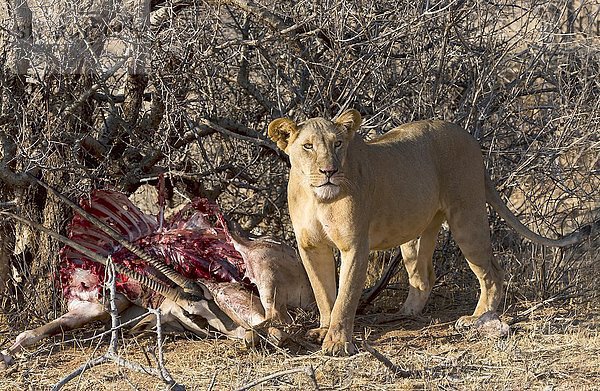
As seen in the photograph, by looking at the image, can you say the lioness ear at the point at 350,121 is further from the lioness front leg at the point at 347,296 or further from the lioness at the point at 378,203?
the lioness front leg at the point at 347,296

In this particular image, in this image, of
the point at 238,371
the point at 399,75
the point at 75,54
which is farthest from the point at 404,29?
the point at 238,371

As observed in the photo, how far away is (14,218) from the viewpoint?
632 centimetres

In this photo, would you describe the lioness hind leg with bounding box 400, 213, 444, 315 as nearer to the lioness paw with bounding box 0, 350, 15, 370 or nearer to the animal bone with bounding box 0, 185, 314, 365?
the animal bone with bounding box 0, 185, 314, 365

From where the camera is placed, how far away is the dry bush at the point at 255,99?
6.29 metres

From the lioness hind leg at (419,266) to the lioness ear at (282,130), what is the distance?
147cm

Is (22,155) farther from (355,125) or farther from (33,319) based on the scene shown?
(355,125)

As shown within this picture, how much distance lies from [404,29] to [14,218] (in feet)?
8.64

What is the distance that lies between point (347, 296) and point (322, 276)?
0.34 m

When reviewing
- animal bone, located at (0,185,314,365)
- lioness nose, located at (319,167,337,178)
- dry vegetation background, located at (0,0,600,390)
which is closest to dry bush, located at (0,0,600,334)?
dry vegetation background, located at (0,0,600,390)

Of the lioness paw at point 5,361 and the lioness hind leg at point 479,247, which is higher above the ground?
the lioness hind leg at point 479,247

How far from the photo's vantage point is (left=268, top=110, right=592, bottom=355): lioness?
18.2 ft

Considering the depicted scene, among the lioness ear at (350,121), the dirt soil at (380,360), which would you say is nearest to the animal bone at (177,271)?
the dirt soil at (380,360)

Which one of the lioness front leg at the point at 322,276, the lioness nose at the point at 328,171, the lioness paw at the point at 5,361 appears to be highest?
the lioness nose at the point at 328,171

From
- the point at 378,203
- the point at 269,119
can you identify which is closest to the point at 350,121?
the point at 378,203
